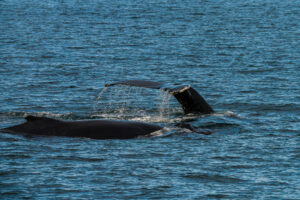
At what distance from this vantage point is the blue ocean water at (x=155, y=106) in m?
14.1

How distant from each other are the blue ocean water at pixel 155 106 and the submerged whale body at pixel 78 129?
1.13 feet

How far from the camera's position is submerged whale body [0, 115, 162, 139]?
1698cm

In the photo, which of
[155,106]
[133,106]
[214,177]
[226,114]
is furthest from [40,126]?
[155,106]

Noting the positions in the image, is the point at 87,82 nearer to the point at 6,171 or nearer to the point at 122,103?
the point at 122,103

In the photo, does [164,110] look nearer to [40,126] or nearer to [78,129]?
[78,129]

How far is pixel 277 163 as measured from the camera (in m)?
15.7

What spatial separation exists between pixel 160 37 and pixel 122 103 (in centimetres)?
2481

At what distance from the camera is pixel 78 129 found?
A: 674 inches

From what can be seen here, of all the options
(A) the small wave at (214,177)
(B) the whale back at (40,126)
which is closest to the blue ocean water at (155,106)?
(A) the small wave at (214,177)

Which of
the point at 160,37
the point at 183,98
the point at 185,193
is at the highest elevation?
the point at 160,37

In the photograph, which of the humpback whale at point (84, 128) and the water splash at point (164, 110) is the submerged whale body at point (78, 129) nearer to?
the humpback whale at point (84, 128)

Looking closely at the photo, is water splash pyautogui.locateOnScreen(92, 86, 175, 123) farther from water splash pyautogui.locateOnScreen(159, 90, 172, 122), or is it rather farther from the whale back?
the whale back

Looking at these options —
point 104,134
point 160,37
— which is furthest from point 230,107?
point 160,37

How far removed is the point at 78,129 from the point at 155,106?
7797mm
